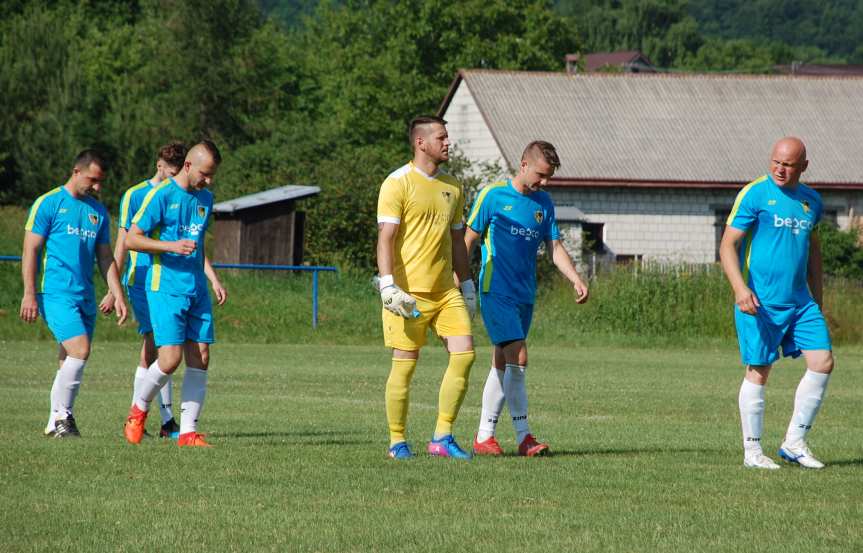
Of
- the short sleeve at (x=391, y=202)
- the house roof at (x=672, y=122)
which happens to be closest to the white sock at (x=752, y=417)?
the short sleeve at (x=391, y=202)

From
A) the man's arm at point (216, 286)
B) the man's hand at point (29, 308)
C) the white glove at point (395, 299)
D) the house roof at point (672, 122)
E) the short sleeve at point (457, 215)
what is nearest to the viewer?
the white glove at point (395, 299)

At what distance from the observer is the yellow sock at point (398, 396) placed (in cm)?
952

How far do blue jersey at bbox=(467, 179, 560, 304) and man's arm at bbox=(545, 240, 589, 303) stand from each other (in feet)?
0.83

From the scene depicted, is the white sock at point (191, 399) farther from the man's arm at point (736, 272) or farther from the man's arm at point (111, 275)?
the man's arm at point (736, 272)

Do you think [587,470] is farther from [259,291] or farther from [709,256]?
[709,256]

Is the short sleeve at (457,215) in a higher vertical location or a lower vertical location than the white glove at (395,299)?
higher

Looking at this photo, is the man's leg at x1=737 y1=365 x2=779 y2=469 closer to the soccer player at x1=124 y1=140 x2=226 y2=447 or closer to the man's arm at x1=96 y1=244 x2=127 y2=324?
Result: the soccer player at x1=124 y1=140 x2=226 y2=447

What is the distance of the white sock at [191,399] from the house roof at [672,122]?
125 ft

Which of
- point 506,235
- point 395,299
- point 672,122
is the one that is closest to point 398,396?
point 395,299

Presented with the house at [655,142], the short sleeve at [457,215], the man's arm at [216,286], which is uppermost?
the house at [655,142]

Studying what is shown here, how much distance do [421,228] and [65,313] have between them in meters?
3.11

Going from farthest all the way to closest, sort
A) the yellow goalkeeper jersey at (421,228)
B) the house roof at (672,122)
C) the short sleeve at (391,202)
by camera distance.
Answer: the house roof at (672,122) < the yellow goalkeeper jersey at (421,228) < the short sleeve at (391,202)

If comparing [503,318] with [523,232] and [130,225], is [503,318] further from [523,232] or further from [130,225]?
[130,225]

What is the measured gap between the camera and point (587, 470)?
9.05 meters
